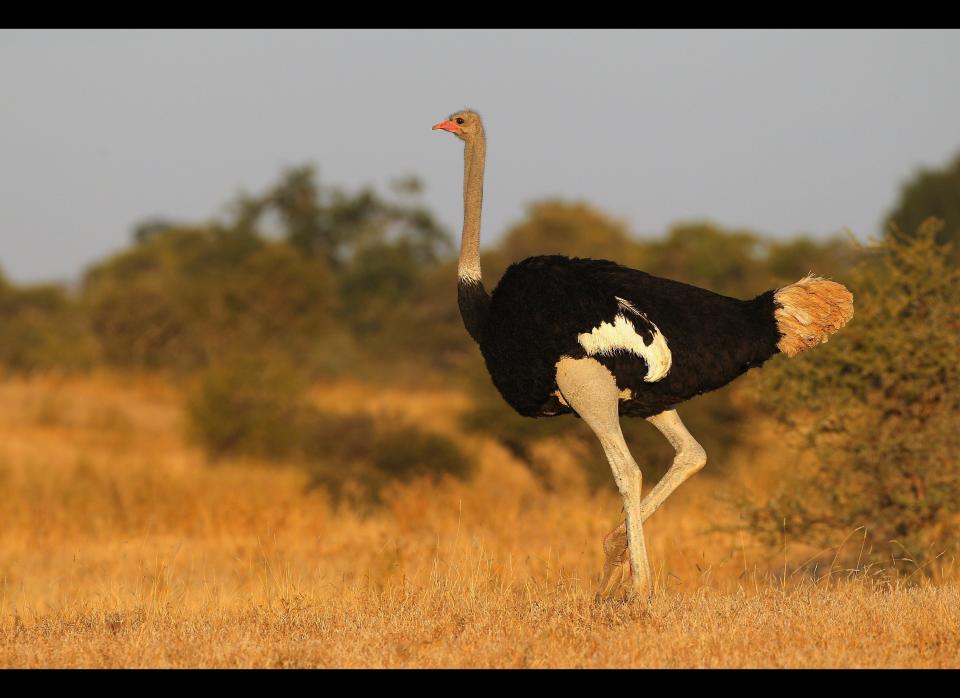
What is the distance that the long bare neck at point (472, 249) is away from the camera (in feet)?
20.5

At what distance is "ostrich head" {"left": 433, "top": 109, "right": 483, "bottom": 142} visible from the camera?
6.89m

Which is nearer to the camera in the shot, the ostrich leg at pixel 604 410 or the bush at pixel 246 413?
the ostrich leg at pixel 604 410

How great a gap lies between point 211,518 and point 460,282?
615 cm

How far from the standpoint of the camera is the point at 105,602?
6.24m

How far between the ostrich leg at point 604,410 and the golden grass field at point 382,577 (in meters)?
0.31

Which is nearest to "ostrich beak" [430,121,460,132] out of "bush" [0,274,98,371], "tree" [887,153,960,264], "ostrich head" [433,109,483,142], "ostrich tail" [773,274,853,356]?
"ostrich head" [433,109,483,142]

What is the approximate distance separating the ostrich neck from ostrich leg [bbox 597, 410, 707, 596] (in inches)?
46.2

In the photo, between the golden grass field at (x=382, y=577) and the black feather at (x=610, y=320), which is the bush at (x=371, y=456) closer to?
the golden grass field at (x=382, y=577)

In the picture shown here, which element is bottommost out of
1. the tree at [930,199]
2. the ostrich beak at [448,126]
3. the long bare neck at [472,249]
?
the long bare neck at [472,249]

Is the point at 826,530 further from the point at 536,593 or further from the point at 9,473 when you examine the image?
the point at 9,473

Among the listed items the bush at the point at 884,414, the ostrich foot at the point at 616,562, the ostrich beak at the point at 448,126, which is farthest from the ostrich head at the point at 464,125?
the bush at the point at 884,414

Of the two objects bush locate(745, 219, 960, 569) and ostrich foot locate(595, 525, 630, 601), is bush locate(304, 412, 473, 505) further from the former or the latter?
ostrich foot locate(595, 525, 630, 601)

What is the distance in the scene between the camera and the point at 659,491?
6.23m

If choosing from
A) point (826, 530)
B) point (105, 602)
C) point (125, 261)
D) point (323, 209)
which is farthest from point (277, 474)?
point (125, 261)
